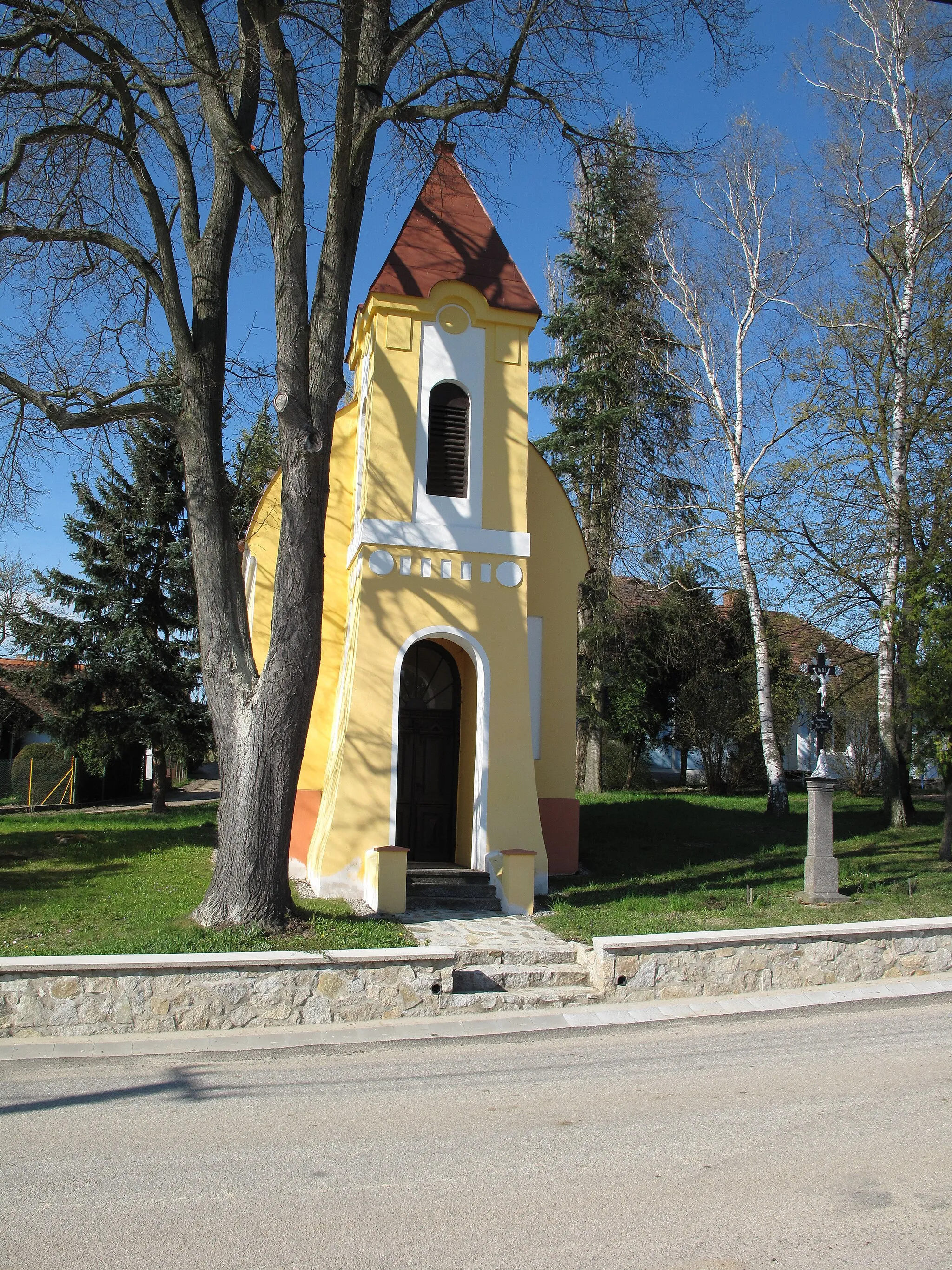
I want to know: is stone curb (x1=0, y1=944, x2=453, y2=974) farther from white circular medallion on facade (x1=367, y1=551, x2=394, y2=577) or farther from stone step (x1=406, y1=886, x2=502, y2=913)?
white circular medallion on facade (x1=367, y1=551, x2=394, y2=577)

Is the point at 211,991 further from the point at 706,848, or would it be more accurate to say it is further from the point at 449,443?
the point at 706,848

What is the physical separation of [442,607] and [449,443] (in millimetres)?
2405

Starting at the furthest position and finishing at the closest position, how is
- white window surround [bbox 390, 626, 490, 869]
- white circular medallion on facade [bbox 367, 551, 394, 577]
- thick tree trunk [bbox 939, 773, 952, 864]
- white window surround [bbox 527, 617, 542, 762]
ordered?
white window surround [bbox 527, 617, 542, 762] → thick tree trunk [bbox 939, 773, 952, 864] → white circular medallion on facade [bbox 367, 551, 394, 577] → white window surround [bbox 390, 626, 490, 869]

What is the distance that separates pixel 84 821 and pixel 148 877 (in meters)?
8.02

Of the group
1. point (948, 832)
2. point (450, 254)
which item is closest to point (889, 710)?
point (948, 832)

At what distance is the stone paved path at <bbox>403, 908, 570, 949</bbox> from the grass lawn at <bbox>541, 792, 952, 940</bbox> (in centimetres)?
32

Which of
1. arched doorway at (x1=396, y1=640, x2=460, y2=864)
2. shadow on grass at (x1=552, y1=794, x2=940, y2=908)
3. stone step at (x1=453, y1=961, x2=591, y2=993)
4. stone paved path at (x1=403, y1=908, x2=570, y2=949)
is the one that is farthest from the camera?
arched doorway at (x1=396, y1=640, x2=460, y2=864)

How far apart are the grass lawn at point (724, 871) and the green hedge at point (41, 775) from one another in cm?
1505

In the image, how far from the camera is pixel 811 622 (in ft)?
64.5

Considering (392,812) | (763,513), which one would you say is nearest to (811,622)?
(763,513)

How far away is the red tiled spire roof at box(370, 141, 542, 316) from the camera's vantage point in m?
13.6

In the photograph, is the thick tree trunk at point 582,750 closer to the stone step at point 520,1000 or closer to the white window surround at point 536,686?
the white window surround at point 536,686

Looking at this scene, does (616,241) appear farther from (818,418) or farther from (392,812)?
(392,812)

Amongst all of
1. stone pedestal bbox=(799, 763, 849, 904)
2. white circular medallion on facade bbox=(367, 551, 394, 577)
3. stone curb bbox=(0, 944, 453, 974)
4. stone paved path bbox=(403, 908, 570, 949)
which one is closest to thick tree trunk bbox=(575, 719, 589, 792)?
stone pedestal bbox=(799, 763, 849, 904)
